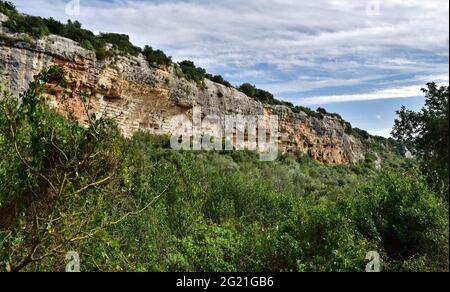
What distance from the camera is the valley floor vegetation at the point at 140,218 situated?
4754mm

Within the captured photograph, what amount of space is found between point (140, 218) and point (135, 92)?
19.3 m

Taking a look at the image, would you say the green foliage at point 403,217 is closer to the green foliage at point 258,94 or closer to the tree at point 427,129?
the tree at point 427,129

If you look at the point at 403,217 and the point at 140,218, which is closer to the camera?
the point at 403,217

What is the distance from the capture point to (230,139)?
121 feet

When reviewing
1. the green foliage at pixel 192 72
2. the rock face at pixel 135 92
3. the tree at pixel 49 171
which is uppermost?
the green foliage at pixel 192 72

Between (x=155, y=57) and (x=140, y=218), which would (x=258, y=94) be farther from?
(x=140, y=218)

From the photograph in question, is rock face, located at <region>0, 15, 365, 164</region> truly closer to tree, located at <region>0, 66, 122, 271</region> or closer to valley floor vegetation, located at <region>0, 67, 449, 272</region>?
valley floor vegetation, located at <region>0, 67, 449, 272</region>

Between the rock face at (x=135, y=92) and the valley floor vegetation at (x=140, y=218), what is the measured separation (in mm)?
9595

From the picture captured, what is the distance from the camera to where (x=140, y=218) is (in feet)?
37.1

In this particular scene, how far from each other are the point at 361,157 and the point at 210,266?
1868 inches

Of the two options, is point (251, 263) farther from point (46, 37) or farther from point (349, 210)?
point (46, 37)

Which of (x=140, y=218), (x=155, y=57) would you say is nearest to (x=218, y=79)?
(x=155, y=57)

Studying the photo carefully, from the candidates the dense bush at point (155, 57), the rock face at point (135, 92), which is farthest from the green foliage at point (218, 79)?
the dense bush at point (155, 57)

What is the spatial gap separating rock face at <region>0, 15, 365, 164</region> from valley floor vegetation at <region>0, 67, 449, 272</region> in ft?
31.5
